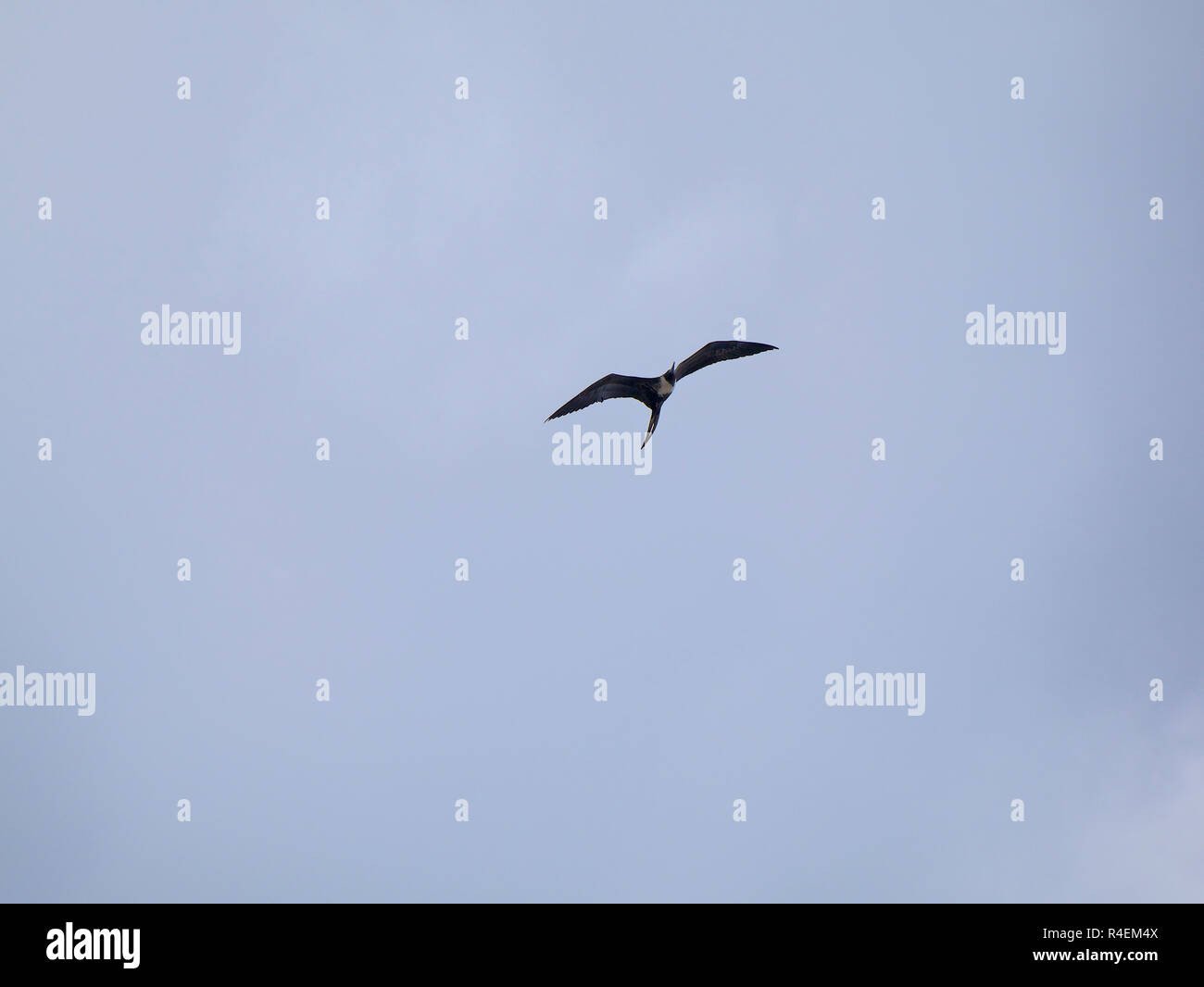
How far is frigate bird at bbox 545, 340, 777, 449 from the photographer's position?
90.7 ft

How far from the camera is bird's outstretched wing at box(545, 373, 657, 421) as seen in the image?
2741 centimetres

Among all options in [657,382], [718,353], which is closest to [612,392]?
[657,382]

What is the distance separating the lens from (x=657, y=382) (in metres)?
28.2

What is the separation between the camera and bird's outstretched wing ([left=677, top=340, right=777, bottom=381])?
27.9m

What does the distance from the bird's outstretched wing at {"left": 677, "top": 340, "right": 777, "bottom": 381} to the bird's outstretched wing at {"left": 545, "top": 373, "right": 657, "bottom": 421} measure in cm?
79

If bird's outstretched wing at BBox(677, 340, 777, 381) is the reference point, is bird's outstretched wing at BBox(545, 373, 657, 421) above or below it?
below

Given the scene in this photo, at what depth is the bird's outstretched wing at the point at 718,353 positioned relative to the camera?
27.9 metres

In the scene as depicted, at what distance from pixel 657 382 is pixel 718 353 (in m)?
1.50

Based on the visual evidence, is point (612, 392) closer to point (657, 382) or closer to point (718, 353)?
point (657, 382)

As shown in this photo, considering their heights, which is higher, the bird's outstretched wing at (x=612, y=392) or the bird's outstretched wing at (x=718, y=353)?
the bird's outstretched wing at (x=718, y=353)

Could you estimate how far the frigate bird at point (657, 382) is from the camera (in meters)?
27.6

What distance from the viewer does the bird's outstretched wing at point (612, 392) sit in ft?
89.9
